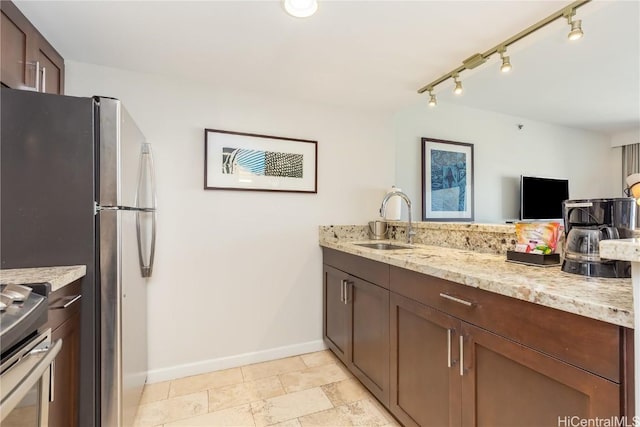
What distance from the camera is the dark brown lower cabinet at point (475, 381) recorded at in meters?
0.81

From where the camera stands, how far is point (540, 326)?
876 mm

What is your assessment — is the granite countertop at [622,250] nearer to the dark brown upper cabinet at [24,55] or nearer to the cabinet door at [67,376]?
the cabinet door at [67,376]

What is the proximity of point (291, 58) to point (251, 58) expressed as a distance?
244 millimetres

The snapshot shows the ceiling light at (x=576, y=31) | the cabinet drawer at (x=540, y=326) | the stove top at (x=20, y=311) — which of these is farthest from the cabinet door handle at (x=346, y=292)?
the ceiling light at (x=576, y=31)

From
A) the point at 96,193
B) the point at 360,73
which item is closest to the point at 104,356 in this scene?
the point at 96,193

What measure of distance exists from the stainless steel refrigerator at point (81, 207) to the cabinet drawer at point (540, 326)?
1420 millimetres

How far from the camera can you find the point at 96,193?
125 cm

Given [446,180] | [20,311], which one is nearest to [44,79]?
[20,311]

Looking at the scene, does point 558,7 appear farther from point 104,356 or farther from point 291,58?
point 104,356

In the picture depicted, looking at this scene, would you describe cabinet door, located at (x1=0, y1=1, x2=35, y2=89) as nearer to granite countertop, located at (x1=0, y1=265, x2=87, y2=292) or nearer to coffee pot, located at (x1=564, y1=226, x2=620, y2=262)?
granite countertop, located at (x1=0, y1=265, x2=87, y2=292)

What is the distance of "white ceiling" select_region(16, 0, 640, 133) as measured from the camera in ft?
4.47

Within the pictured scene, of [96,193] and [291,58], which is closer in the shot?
[96,193]

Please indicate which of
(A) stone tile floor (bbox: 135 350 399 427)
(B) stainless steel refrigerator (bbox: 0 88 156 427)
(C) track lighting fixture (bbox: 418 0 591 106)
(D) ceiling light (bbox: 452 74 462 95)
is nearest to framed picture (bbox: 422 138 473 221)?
(C) track lighting fixture (bbox: 418 0 591 106)

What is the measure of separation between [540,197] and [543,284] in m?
3.36
